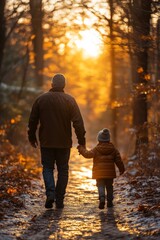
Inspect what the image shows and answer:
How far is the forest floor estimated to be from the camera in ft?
22.9

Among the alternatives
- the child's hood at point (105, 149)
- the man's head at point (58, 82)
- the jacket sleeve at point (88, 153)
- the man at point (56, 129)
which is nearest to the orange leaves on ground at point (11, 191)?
the man at point (56, 129)

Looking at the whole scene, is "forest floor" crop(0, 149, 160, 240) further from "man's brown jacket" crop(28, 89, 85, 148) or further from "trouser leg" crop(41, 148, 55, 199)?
"man's brown jacket" crop(28, 89, 85, 148)

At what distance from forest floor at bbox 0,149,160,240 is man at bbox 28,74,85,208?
0.60 meters

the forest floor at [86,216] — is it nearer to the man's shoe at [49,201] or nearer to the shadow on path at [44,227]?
the shadow on path at [44,227]

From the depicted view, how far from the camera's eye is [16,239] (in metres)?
6.70

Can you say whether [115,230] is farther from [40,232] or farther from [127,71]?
[127,71]

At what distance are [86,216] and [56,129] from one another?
5.38 feet

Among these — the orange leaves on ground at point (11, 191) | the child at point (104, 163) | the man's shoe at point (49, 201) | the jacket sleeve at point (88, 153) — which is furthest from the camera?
the orange leaves on ground at point (11, 191)

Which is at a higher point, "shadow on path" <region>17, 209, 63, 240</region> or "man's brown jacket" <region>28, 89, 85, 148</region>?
"man's brown jacket" <region>28, 89, 85, 148</region>

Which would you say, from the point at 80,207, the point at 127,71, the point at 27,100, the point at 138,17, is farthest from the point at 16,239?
the point at 127,71

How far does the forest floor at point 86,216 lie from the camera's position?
22.9 feet

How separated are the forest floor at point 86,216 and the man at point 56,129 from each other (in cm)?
60

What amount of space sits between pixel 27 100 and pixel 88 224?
17.0m

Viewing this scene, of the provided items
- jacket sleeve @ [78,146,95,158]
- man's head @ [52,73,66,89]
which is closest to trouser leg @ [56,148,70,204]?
jacket sleeve @ [78,146,95,158]
